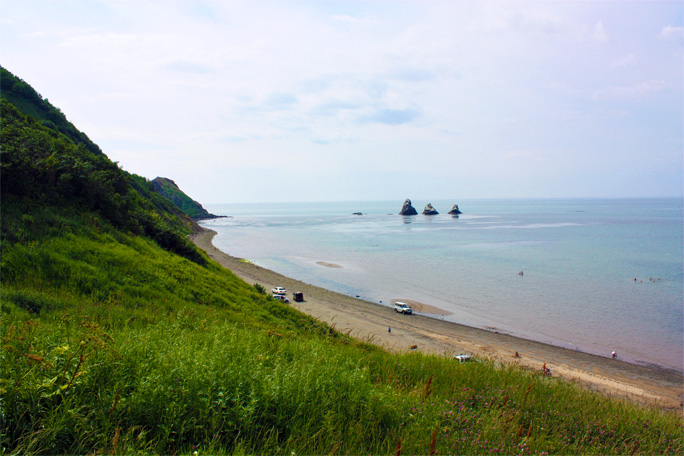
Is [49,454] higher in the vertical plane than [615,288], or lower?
higher

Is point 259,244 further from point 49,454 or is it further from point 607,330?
point 49,454

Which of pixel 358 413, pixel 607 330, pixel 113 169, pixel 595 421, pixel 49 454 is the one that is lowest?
pixel 607 330

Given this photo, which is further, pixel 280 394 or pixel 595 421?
pixel 595 421

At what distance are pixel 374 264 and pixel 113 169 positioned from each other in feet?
149

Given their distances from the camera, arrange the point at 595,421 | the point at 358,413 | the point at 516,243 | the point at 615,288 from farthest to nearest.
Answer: the point at 516,243
the point at 615,288
the point at 595,421
the point at 358,413

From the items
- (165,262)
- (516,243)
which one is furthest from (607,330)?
(516,243)

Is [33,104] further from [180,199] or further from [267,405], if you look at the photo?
[180,199]

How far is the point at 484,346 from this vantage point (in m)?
27.7

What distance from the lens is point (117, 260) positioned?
16.5m

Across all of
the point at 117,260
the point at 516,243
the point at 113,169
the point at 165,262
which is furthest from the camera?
the point at 516,243

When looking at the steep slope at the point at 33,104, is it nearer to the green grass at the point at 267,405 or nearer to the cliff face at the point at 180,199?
the green grass at the point at 267,405

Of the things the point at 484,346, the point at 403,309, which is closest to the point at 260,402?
the point at 484,346

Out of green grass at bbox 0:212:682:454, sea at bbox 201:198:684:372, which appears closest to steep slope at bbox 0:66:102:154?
sea at bbox 201:198:684:372

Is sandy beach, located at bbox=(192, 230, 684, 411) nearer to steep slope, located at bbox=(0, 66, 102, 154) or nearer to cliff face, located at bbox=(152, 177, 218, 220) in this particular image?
steep slope, located at bbox=(0, 66, 102, 154)
